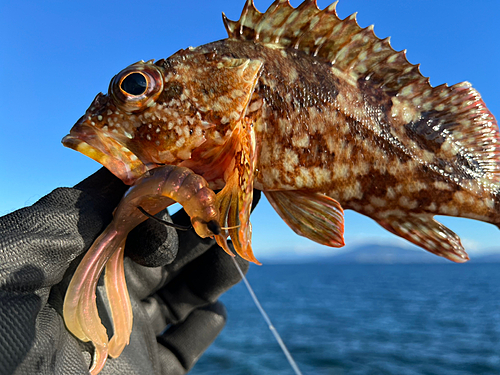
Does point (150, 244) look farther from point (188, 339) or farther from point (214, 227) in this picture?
point (188, 339)

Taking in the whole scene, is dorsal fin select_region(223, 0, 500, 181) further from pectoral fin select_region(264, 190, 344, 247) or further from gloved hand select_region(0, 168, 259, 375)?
gloved hand select_region(0, 168, 259, 375)

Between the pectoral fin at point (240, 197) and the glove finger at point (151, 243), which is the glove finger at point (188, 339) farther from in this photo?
the pectoral fin at point (240, 197)

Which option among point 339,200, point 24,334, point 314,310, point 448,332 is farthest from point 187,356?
point 314,310

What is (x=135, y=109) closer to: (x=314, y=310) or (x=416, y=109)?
(x=416, y=109)

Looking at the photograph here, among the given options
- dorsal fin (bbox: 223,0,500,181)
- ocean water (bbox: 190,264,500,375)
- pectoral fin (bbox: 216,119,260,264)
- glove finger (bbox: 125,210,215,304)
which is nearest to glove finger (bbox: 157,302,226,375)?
glove finger (bbox: 125,210,215,304)

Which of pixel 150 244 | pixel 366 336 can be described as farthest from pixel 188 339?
pixel 366 336

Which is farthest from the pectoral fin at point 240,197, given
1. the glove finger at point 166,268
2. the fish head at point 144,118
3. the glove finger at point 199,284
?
the glove finger at point 199,284
